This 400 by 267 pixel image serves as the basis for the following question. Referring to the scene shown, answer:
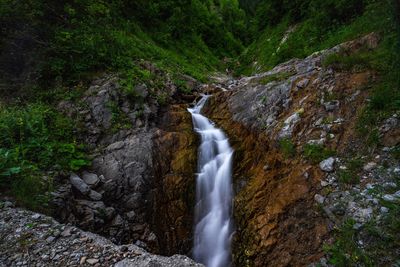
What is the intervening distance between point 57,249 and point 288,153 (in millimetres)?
5980

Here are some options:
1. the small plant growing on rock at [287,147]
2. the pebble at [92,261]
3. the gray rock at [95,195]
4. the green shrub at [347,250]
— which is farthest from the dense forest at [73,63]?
the green shrub at [347,250]

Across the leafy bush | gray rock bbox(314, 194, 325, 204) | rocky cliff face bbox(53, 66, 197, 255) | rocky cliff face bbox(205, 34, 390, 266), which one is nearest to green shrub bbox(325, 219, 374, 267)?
rocky cliff face bbox(205, 34, 390, 266)

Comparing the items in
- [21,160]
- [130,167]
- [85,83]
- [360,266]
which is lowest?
[360,266]

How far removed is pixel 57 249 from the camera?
5484 millimetres

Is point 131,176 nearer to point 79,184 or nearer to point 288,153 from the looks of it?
point 79,184

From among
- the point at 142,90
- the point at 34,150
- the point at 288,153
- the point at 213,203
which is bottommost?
the point at 213,203

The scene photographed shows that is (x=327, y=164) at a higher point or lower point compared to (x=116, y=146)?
lower

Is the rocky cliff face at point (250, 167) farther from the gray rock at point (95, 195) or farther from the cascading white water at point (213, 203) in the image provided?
the cascading white water at point (213, 203)

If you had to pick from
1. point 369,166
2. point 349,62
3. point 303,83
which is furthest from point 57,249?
point 349,62

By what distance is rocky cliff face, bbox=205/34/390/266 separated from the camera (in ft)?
21.0

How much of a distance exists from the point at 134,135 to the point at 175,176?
2081mm

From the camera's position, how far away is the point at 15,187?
6.58 m

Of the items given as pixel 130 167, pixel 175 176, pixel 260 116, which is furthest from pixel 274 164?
pixel 130 167

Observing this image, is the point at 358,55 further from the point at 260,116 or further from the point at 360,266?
the point at 360,266
